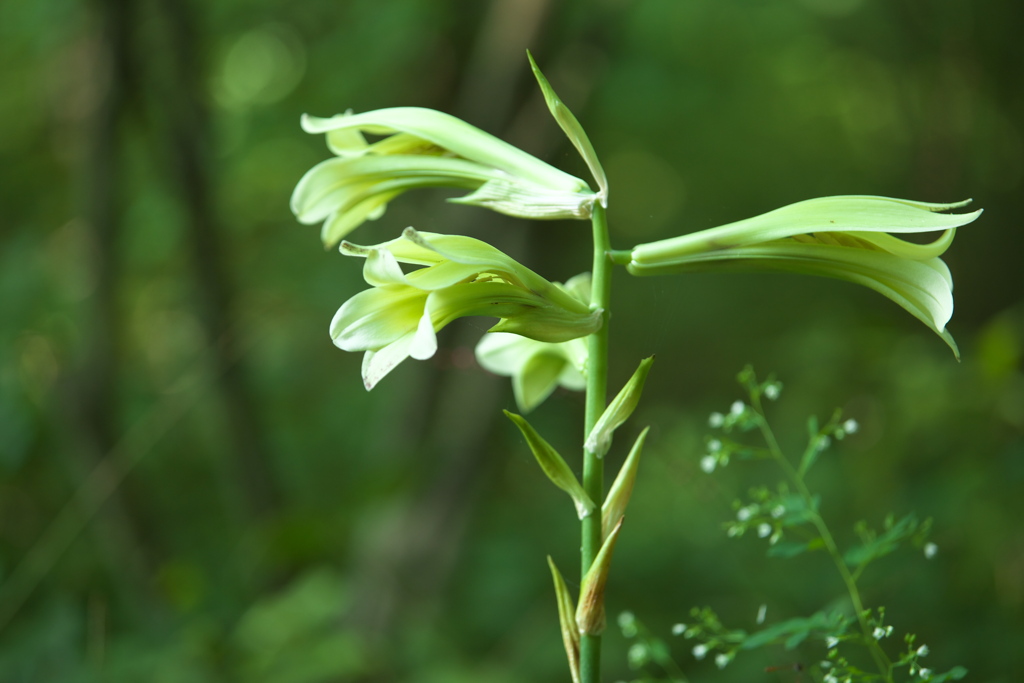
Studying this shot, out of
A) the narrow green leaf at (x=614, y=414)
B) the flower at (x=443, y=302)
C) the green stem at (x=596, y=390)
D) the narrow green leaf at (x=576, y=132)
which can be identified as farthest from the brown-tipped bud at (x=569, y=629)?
the narrow green leaf at (x=576, y=132)

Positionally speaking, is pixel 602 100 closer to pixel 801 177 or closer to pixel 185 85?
pixel 185 85

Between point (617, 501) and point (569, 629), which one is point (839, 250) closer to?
point (617, 501)

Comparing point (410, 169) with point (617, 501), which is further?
point (410, 169)

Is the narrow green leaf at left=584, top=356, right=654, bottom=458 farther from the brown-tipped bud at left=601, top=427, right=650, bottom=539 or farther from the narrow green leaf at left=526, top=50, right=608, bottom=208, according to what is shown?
the narrow green leaf at left=526, top=50, right=608, bottom=208

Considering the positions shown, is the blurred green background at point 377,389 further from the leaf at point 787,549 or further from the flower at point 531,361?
the leaf at point 787,549

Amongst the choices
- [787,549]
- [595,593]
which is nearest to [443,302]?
[595,593]

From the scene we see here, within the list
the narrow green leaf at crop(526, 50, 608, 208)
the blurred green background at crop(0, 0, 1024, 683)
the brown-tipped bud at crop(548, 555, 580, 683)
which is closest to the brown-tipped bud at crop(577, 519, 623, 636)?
the brown-tipped bud at crop(548, 555, 580, 683)
